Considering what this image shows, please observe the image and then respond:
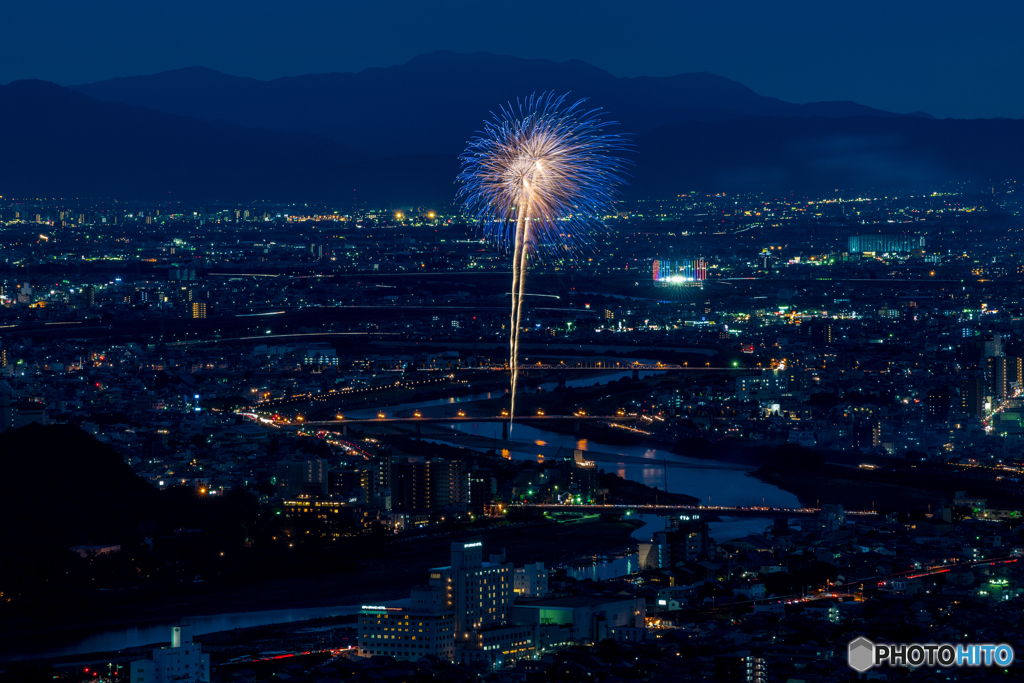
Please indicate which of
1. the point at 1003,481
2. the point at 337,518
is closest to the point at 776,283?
the point at 1003,481

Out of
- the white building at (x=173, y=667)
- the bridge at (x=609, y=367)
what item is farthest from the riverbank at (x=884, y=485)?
the bridge at (x=609, y=367)

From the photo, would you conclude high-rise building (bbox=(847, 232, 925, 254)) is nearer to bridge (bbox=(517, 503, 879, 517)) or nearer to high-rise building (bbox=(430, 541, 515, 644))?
bridge (bbox=(517, 503, 879, 517))

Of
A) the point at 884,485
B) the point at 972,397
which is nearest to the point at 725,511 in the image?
the point at 884,485

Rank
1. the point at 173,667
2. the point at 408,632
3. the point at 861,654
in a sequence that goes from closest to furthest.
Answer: the point at 861,654, the point at 173,667, the point at 408,632

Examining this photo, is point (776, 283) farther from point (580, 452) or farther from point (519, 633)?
point (519, 633)

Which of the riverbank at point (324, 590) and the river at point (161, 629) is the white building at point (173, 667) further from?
the riverbank at point (324, 590)

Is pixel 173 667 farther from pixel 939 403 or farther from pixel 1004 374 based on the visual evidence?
pixel 1004 374
